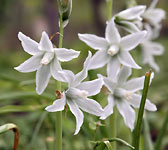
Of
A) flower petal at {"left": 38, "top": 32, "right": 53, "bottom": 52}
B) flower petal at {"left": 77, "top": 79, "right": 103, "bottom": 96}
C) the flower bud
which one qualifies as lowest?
flower petal at {"left": 77, "top": 79, "right": 103, "bottom": 96}

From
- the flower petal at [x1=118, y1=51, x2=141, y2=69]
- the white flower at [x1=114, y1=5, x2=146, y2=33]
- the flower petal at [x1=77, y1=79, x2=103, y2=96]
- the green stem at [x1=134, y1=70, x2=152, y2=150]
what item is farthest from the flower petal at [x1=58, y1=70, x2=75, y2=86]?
the white flower at [x1=114, y1=5, x2=146, y2=33]

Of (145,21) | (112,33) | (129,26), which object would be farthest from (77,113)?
(145,21)

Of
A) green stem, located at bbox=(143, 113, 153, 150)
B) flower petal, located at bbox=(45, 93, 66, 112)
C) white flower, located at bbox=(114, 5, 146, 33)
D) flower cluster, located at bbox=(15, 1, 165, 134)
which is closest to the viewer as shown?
flower petal, located at bbox=(45, 93, 66, 112)

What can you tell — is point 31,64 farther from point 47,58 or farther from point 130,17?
point 130,17

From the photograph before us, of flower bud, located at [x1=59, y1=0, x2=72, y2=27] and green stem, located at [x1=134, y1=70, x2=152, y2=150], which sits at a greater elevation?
flower bud, located at [x1=59, y1=0, x2=72, y2=27]

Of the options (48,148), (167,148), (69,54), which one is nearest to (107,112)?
(69,54)

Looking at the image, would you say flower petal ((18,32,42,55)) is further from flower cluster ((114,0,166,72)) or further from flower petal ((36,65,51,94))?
flower cluster ((114,0,166,72))

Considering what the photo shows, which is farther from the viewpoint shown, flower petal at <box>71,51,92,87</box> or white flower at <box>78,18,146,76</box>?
white flower at <box>78,18,146,76</box>
